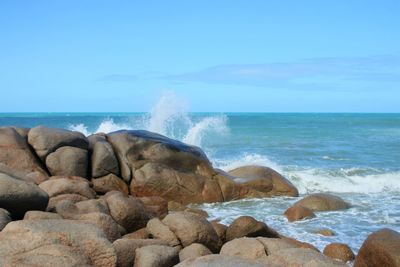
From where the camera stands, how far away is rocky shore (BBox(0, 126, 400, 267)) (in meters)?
5.14

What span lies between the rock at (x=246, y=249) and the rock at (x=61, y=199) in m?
2.70

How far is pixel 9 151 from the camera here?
12.1 meters

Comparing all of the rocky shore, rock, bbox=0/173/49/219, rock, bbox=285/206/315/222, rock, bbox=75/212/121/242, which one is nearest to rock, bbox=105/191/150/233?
the rocky shore

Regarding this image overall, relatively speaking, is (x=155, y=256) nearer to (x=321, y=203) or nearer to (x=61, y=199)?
(x=61, y=199)

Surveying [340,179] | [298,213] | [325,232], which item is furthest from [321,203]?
[340,179]

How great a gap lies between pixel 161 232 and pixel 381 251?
3054 mm

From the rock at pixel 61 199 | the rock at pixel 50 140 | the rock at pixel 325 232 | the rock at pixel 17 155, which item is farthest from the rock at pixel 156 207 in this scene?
the rock at pixel 50 140

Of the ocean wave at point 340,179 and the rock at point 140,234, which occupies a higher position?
the rock at point 140,234

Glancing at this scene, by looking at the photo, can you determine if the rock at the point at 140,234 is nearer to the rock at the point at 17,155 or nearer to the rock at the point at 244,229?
the rock at the point at 244,229

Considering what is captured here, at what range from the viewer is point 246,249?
6.80 metres

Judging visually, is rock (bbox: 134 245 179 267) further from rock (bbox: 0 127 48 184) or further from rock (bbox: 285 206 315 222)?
rock (bbox: 0 127 48 184)

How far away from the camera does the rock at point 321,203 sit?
1237cm

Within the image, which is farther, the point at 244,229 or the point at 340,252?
the point at 244,229

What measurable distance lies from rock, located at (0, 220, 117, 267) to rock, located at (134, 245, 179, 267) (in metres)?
0.74
